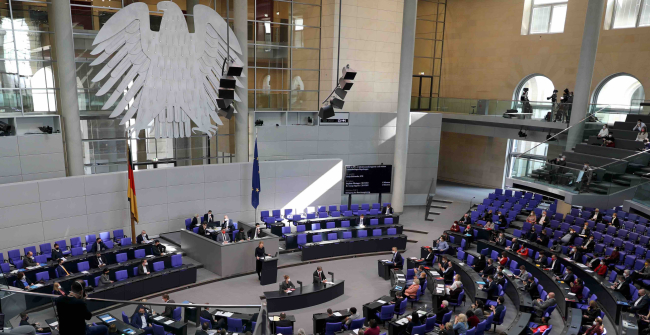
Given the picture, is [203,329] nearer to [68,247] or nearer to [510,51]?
[68,247]

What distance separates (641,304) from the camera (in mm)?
10023

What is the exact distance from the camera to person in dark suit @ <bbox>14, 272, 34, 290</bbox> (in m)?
10.6

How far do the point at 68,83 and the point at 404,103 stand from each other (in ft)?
42.6

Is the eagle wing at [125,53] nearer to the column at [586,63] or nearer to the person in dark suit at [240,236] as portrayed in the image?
the person in dark suit at [240,236]

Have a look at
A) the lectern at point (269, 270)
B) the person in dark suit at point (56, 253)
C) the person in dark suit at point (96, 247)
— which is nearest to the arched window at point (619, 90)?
the lectern at point (269, 270)

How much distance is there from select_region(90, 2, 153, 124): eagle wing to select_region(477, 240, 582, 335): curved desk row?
13184mm

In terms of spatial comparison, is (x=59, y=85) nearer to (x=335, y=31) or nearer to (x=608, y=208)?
(x=335, y=31)

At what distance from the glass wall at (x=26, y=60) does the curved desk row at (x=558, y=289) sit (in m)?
15.5

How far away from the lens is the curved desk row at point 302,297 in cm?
1137

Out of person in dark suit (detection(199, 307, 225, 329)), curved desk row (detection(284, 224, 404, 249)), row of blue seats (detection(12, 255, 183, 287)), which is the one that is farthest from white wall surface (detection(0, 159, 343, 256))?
person in dark suit (detection(199, 307, 225, 329))

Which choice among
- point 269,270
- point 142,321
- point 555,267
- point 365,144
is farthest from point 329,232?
point 142,321

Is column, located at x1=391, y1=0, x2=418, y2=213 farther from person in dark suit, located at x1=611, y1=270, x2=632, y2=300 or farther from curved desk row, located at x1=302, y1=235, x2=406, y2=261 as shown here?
person in dark suit, located at x1=611, y1=270, x2=632, y2=300

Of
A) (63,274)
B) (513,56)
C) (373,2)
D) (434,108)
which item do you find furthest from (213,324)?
(513,56)

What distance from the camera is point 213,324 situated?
7379 millimetres
